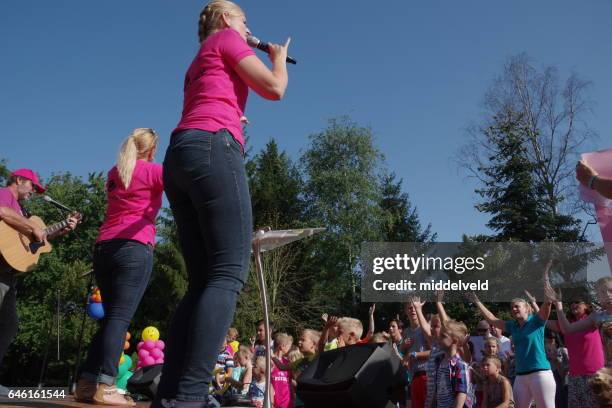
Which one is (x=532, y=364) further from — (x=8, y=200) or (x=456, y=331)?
(x=8, y=200)

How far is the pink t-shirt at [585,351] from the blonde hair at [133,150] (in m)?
4.64

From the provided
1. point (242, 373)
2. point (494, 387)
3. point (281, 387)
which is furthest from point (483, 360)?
point (242, 373)

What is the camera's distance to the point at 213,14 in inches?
106

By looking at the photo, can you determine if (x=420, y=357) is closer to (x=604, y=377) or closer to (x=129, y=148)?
(x=604, y=377)

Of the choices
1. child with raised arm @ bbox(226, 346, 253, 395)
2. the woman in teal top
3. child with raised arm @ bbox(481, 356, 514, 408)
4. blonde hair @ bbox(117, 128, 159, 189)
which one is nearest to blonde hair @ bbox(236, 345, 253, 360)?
child with raised arm @ bbox(226, 346, 253, 395)

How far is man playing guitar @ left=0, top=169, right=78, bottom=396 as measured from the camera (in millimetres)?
4336

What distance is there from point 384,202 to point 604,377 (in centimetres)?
3682

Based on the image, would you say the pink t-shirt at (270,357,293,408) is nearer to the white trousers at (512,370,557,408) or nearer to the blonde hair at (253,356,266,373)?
the blonde hair at (253,356,266,373)

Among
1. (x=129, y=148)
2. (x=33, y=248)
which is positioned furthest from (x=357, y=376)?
(x=33, y=248)

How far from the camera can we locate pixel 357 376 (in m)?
3.24

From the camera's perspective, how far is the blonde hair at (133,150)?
3.53 metres

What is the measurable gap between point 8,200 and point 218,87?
3103mm

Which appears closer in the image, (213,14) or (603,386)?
(213,14)

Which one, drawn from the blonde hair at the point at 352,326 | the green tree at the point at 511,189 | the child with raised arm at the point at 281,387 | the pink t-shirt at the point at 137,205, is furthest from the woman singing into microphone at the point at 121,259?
the green tree at the point at 511,189
